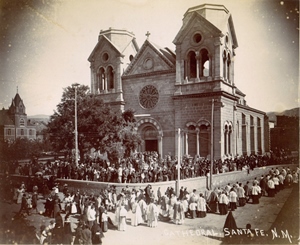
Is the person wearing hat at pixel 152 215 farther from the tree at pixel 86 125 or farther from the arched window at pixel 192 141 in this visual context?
the arched window at pixel 192 141

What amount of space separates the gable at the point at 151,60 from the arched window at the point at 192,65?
1183 mm

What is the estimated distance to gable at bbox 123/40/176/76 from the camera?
19453 millimetres

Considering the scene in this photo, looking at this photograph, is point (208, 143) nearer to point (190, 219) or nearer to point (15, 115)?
point (190, 219)

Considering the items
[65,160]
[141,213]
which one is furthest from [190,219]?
[65,160]

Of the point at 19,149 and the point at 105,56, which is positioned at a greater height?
the point at 105,56

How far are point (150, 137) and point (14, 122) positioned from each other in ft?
33.1

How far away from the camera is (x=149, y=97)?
64.8 ft

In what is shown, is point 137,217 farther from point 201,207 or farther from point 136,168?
point 136,168

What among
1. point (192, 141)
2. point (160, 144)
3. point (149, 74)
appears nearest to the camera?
point (192, 141)

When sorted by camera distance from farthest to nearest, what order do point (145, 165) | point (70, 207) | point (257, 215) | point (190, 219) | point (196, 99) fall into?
1. point (196, 99)
2. point (145, 165)
3. point (70, 207)
4. point (190, 219)
5. point (257, 215)

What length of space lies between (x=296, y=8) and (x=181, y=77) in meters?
10.1

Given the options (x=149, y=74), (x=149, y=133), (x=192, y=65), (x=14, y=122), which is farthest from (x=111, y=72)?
(x=14, y=122)

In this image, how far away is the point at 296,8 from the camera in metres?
8.97

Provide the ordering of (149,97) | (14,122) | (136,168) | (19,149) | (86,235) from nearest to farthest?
1. (86,235)
2. (14,122)
3. (19,149)
4. (136,168)
5. (149,97)
